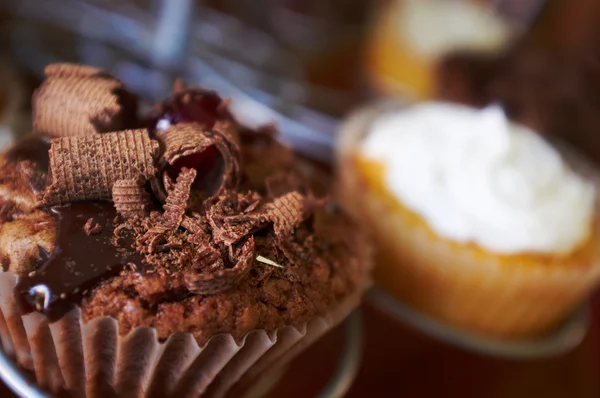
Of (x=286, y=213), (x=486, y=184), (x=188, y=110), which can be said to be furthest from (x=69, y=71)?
(x=486, y=184)

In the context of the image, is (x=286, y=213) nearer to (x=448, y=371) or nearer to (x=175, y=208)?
(x=175, y=208)

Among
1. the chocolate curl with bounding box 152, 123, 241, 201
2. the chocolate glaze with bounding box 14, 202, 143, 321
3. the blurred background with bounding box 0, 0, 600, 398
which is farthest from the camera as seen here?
the blurred background with bounding box 0, 0, 600, 398

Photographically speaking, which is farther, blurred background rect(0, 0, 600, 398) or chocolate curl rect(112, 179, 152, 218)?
blurred background rect(0, 0, 600, 398)

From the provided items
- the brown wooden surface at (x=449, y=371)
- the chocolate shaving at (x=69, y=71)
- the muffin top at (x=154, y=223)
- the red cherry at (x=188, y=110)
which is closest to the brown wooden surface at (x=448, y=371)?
the brown wooden surface at (x=449, y=371)

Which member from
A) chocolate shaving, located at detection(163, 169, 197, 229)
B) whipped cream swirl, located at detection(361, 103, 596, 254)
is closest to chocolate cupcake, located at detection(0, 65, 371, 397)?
chocolate shaving, located at detection(163, 169, 197, 229)

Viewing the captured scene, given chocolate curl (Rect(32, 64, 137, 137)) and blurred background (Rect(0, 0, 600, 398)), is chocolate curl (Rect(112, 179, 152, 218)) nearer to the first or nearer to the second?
chocolate curl (Rect(32, 64, 137, 137))

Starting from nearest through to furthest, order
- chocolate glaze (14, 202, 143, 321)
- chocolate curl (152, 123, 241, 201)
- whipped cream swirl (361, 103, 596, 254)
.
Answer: chocolate glaze (14, 202, 143, 321)
chocolate curl (152, 123, 241, 201)
whipped cream swirl (361, 103, 596, 254)
